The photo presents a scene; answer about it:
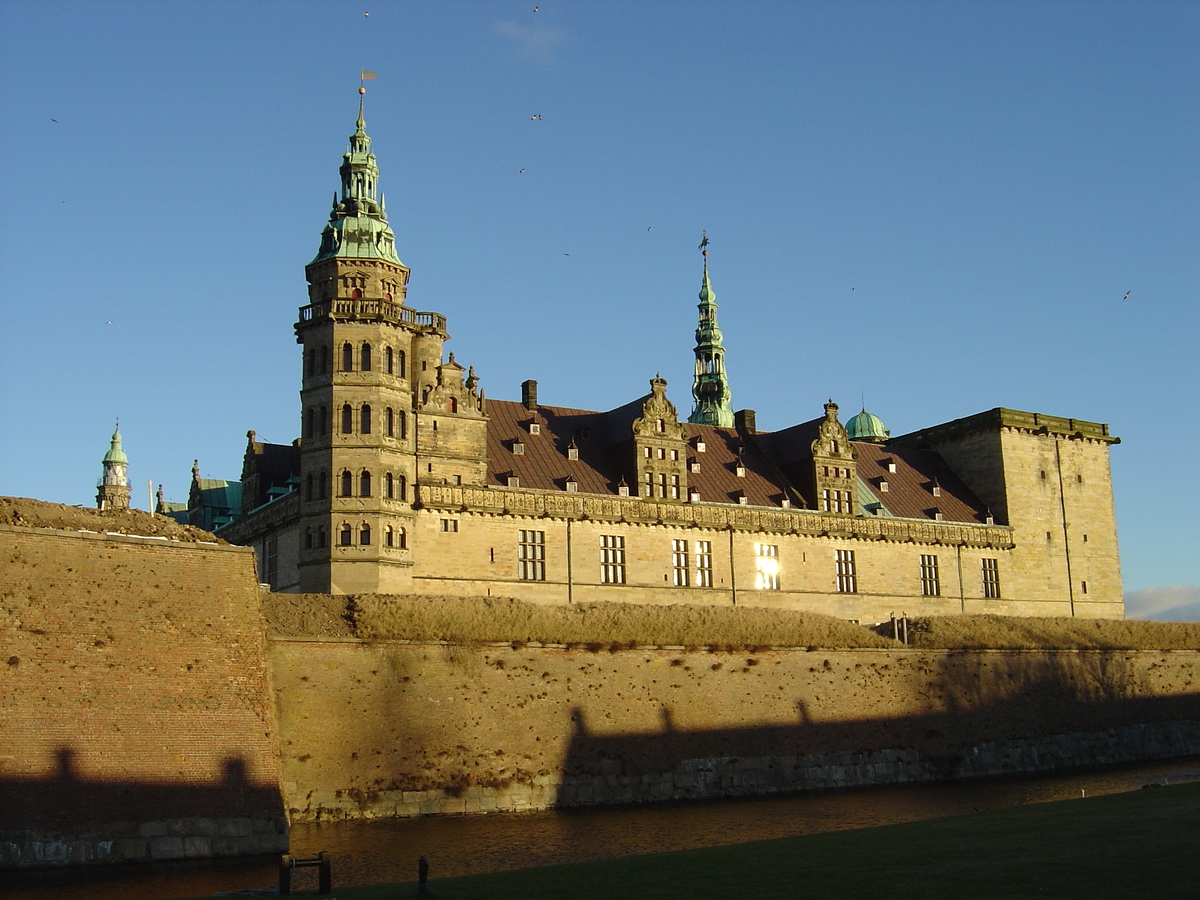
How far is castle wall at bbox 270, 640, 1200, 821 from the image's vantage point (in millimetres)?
38188

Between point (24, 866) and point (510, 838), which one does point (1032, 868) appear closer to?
point (510, 838)

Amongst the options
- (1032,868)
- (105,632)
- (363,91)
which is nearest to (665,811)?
(105,632)

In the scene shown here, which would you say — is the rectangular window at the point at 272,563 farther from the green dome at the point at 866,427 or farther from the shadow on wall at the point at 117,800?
the green dome at the point at 866,427

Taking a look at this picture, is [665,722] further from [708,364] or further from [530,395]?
[708,364]

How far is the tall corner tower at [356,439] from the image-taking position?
160ft

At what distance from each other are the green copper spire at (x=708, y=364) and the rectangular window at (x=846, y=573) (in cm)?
3865

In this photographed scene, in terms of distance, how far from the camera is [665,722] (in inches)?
1748

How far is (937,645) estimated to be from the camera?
175 ft

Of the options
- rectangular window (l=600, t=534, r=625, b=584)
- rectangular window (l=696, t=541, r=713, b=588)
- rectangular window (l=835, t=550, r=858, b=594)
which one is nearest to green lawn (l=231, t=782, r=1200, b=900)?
rectangular window (l=600, t=534, r=625, b=584)

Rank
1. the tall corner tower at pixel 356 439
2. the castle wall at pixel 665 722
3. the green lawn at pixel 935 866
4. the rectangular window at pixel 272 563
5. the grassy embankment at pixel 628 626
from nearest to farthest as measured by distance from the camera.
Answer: the green lawn at pixel 935 866
the castle wall at pixel 665 722
the grassy embankment at pixel 628 626
the tall corner tower at pixel 356 439
the rectangular window at pixel 272 563

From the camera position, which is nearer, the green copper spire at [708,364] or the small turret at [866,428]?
the small turret at [866,428]

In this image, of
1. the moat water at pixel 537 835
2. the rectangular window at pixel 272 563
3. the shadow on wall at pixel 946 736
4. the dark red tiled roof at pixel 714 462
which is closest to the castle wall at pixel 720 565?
the dark red tiled roof at pixel 714 462

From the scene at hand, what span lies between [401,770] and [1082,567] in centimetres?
4621

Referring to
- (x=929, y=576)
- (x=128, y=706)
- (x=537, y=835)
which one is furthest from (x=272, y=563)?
(x=929, y=576)
